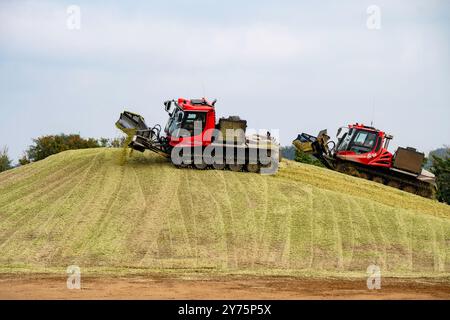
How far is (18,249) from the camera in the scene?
2527 cm

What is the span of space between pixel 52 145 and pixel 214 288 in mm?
47899

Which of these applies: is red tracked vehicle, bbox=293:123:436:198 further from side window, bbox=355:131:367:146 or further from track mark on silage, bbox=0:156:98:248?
track mark on silage, bbox=0:156:98:248

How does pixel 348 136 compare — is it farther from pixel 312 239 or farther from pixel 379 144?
pixel 312 239

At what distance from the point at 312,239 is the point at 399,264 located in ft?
9.89

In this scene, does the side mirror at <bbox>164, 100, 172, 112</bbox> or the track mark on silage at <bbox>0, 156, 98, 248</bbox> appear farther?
the side mirror at <bbox>164, 100, 172, 112</bbox>

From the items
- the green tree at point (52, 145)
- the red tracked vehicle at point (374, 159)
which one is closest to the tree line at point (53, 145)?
the green tree at point (52, 145)

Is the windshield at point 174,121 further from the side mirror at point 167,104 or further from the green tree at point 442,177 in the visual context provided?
the green tree at point 442,177

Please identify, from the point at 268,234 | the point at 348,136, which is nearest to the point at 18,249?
the point at 268,234

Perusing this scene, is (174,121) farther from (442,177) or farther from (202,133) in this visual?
(442,177)

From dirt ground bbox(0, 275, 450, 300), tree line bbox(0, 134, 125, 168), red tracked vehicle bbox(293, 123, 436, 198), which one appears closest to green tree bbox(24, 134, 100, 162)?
tree line bbox(0, 134, 125, 168)

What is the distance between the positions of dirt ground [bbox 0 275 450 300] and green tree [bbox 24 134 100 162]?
146 feet

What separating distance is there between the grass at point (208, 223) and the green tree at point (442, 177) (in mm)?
24657

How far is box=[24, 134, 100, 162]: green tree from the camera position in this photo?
65.8 m

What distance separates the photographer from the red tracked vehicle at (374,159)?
138 feet
